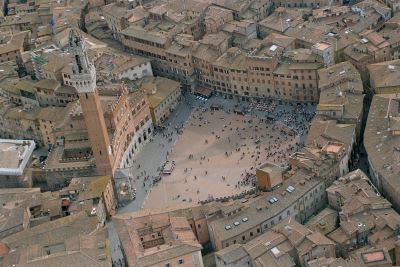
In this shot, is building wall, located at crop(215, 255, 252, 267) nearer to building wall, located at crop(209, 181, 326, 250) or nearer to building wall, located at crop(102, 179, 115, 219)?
building wall, located at crop(209, 181, 326, 250)

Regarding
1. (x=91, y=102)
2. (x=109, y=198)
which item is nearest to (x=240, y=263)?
(x=109, y=198)

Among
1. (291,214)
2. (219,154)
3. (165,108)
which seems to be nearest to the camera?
(291,214)

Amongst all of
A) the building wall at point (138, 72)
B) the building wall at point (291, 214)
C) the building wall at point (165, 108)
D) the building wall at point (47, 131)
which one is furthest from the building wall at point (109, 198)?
the building wall at point (138, 72)

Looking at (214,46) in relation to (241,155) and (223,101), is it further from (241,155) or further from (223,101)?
(241,155)

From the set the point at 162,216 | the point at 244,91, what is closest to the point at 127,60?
the point at 244,91

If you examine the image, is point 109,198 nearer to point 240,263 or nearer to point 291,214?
point 240,263

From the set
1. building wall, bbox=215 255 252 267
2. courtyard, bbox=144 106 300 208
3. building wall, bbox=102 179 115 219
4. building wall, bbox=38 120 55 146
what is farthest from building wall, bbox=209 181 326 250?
building wall, bbox=38 120 55 146
